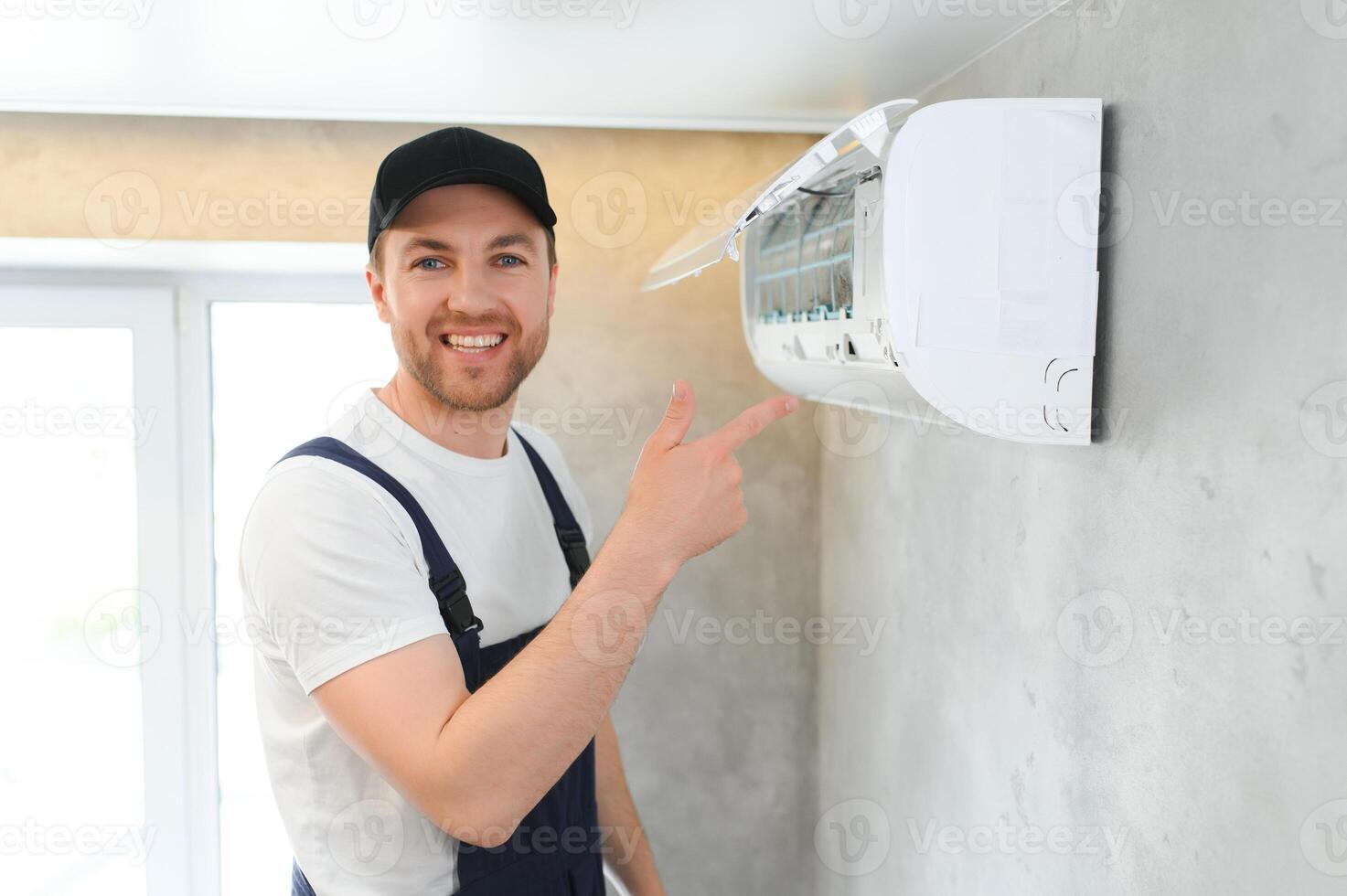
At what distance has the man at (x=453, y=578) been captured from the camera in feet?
3.06

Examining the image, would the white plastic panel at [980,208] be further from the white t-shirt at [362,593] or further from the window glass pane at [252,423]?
the window glass pane at [252,423]

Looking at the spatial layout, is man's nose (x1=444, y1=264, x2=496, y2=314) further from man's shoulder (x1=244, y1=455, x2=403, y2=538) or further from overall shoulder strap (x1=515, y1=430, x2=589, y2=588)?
overall shoulder strap (x1=515, y1=430, x2=589, y2=588)

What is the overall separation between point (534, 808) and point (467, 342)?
58 centimetres

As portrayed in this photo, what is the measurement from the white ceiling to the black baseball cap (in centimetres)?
19

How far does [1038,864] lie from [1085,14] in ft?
3.14

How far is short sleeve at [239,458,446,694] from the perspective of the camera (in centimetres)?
96

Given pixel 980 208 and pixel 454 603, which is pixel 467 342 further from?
pixel 980 208

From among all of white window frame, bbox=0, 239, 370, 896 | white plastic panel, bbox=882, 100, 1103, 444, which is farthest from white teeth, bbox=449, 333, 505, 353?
white window frame, bbox=0, 239, 370, 896

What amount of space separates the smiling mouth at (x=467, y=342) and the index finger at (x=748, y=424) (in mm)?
327

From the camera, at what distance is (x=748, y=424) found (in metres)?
1.03

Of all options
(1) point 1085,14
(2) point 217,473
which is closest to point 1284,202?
(1) point 1085,14

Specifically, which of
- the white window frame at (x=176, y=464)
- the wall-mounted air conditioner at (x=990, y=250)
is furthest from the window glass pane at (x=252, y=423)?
the wall-mounted air conditioner at (x=990, y=250)

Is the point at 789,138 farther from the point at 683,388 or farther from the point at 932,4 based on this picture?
the point at 683,388

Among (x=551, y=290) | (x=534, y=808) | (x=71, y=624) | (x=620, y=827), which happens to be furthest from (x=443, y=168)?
(x=71, y=624)
